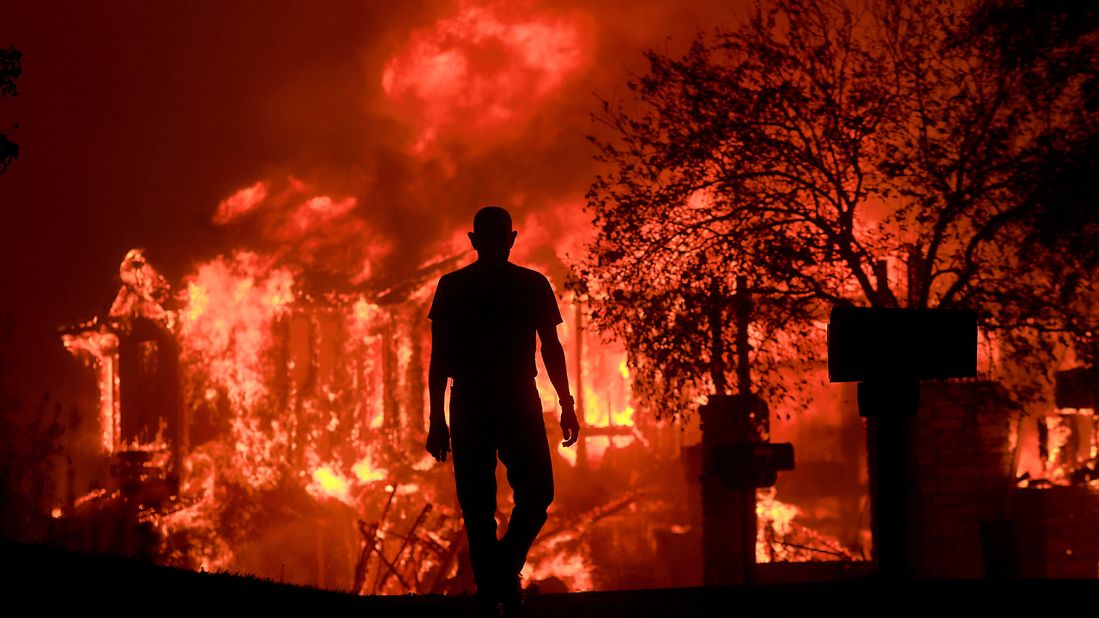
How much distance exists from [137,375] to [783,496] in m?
23.8

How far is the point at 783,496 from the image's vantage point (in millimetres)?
39312

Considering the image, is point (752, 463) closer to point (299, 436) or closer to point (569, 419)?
point (569, 419)

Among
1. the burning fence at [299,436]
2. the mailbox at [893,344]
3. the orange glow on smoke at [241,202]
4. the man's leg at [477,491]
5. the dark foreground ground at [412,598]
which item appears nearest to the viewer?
the man's leg at [477,491]

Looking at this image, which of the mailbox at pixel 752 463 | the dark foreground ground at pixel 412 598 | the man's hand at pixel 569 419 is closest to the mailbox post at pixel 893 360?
the dark foreground ground at pixel 412 598

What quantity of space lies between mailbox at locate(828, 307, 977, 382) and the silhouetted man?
197cm

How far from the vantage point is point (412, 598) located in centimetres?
864

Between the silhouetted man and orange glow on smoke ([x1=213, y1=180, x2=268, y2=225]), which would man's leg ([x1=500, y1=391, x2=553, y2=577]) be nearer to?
the silhouetted man

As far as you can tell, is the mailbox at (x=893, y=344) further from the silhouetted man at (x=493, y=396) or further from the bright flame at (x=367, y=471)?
the bright flame at (x=367, y=471)

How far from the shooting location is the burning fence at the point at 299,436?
36.9 m

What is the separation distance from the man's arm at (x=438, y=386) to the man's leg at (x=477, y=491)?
0.13 meters

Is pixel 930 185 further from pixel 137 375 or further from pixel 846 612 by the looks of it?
pixel 137 375

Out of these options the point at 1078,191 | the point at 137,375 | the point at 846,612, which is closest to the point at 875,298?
the point at 1078,191

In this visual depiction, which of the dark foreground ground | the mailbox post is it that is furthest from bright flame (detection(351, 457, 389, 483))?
the mailbox post

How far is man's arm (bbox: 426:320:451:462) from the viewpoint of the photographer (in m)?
6.69
